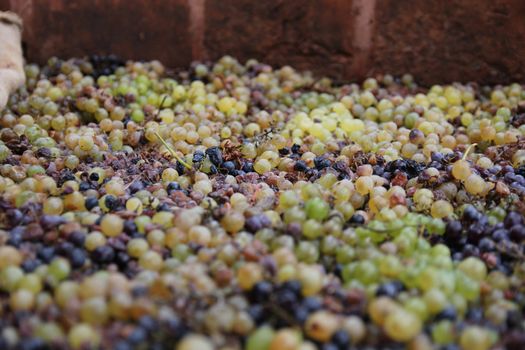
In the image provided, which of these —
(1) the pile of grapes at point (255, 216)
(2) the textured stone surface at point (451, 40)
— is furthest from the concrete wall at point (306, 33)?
(1) the pile of grapes at point (255, 216)

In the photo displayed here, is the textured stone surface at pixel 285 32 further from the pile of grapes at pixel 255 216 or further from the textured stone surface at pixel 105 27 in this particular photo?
the pile of grapes at pixel 255 216

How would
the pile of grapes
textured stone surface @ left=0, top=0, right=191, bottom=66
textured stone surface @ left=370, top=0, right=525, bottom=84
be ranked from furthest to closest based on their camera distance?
textured stone surface @ left=0, top=0, right=191, bottom=66, textured stone surface @ left=370, top=0, right=525, bottom=84, the pile of grapes

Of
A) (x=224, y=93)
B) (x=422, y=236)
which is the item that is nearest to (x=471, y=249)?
(x=422, y=236)

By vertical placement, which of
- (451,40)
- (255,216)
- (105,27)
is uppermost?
(451,40)

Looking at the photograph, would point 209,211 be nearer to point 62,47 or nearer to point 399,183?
point 399,183

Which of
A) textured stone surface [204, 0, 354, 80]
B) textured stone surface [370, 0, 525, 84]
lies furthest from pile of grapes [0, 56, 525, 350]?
textured stone surface [204, 0, 354, 80]

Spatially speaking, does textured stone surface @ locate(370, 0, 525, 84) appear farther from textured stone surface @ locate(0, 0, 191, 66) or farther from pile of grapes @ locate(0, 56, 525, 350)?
textured stone surface @ locate(0, 0, 191, 66)

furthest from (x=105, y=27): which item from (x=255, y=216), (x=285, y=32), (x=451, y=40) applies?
(x=255, y=216)

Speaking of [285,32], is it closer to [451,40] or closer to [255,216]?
[451,40]
